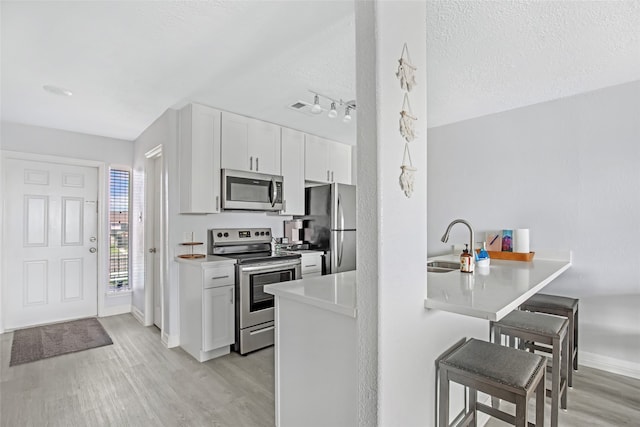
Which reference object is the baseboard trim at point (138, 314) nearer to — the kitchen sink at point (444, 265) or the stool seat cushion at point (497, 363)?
the kitchen sink at point (444, 265)

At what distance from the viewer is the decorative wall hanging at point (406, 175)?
1281 mm

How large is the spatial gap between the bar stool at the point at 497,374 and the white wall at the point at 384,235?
0.20 metres

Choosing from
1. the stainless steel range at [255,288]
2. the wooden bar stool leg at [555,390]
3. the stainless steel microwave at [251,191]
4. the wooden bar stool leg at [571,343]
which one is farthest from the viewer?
the stainless steel microwave at [251,191]

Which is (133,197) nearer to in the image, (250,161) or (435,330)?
(250,161)

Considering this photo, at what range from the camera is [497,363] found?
1.41 m

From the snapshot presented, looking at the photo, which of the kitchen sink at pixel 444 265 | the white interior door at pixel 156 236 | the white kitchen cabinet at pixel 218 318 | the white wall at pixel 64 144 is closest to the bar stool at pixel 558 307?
the kitchen sink at pixel 444 265

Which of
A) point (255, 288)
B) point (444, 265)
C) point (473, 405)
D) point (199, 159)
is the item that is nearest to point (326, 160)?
point (199, 159)

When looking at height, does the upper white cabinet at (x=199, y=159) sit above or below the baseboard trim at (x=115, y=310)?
above

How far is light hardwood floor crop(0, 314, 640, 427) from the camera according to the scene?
207 cm

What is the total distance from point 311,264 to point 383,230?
267 cm

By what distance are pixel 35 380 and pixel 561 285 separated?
459 cm

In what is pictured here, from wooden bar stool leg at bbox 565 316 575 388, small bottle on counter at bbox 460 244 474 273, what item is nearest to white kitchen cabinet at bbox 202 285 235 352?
small bottle on counter at bbox 460 244 474 273

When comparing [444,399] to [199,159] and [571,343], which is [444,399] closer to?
[571,343]

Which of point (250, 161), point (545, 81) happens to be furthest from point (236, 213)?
point (545, 81)
